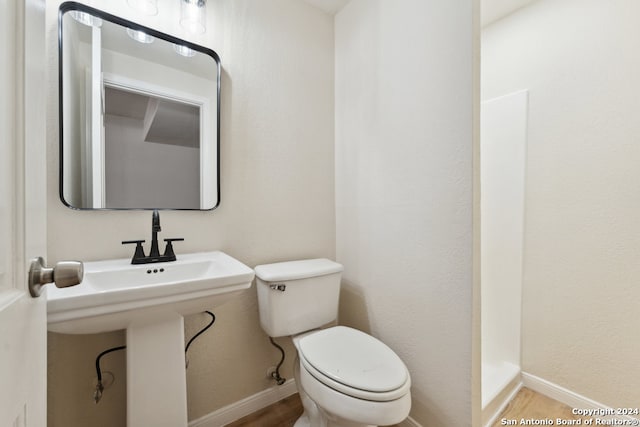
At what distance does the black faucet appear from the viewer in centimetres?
100

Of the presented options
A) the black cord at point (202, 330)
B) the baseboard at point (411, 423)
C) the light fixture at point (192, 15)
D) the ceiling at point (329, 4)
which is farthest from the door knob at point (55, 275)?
the ceiling at point (329, 4)

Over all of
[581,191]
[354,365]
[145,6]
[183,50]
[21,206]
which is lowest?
[354,365]

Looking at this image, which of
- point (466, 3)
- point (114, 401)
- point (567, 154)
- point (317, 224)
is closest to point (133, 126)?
point (317, 224)

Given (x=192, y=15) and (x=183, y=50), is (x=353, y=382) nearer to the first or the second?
(x=183, y=50)

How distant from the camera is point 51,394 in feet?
3.03

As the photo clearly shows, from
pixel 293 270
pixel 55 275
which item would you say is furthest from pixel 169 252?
pixel 55 275

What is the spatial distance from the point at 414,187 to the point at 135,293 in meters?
1.13

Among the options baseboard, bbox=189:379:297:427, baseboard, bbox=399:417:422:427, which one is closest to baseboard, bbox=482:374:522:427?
baseboard, bbox=399:417:422:427

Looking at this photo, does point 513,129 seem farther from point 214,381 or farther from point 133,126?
point 214,381

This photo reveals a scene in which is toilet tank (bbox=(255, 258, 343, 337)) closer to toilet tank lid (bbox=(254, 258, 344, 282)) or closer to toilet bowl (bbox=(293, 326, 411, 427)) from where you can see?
toilet tank lid (bbox=(254, 258, 344, 282))

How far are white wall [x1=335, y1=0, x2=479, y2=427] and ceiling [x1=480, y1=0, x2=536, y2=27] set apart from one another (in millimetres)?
733

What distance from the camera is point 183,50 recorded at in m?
1.16

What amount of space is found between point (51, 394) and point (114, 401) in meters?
0.21

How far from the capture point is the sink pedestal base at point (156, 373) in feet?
2.82
